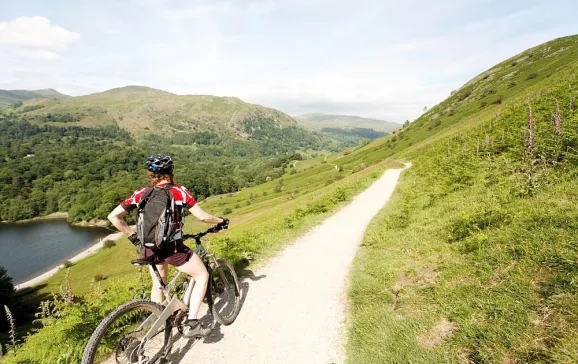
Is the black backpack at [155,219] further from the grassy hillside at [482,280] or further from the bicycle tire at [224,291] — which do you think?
the grassy hillside at [482,280]

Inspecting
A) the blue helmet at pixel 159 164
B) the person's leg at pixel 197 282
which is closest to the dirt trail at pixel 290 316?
the person's leg at pixel 197 282

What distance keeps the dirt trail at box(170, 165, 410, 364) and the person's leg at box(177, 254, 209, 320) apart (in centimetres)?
96

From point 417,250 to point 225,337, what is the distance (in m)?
6.46

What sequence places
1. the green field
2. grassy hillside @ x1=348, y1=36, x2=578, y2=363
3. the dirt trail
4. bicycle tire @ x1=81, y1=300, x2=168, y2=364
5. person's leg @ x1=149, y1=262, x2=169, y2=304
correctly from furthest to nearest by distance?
the dirt trail
person's leg @ x1=149, y1=262, x2=169, y2=304
the green field
grassy hillside @ x1=348, y1=36, x2=578, y2=363
bicycle tire @ x1=81, y1=300, x2=168, y2=364

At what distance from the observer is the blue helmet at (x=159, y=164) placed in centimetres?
551

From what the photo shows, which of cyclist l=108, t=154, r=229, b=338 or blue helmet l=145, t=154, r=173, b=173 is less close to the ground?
blue helmet l=145, t=154, r=173, b=173

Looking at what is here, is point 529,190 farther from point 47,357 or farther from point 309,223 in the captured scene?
point 47,357

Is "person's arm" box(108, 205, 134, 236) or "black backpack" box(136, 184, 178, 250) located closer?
"black backpack" box(136, 184, 178, 250)

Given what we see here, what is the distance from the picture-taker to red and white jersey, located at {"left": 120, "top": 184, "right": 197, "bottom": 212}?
17.7ft

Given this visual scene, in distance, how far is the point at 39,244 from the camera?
403 ft

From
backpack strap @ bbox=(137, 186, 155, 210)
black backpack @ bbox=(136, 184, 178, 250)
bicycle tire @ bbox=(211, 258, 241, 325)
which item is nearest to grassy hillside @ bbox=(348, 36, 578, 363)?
bicycle tire @ bbox=(211, 258, 241, 325)

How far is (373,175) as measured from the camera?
3631 centimetres

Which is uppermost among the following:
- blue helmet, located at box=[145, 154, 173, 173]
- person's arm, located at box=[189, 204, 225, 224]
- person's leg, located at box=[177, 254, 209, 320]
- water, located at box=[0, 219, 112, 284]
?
blue helmet, located at box=[145, 154, 173, 173]

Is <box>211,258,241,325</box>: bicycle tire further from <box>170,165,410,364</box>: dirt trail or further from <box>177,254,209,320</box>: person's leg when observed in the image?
<box>177,254,209,320</box>: person's leg
